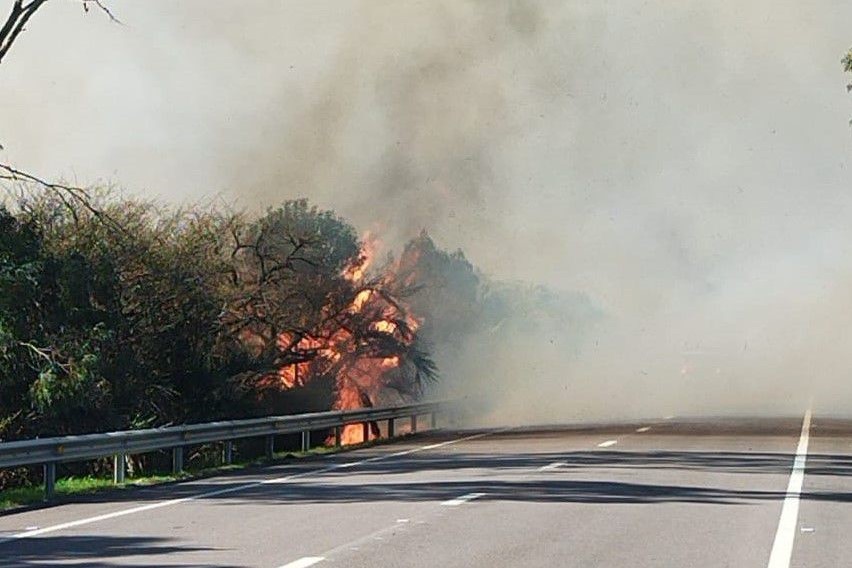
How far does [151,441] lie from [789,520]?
10212 mm

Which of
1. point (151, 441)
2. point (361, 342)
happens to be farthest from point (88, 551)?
point (361, 342)

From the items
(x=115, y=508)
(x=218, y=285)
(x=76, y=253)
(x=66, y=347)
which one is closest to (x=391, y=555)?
(x=115, y=508)

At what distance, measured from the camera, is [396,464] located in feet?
81.6

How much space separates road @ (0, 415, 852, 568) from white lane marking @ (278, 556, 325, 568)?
0.9 inches

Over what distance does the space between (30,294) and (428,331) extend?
110 ft

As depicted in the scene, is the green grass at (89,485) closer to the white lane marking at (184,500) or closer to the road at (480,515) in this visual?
the road at (480,515)

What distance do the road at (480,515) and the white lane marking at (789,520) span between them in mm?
24

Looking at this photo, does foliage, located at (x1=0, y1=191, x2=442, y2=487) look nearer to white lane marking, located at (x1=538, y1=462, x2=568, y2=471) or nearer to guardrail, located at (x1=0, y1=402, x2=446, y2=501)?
guardrail, located at (x1=0, y1=402, x2=446, y2=501)

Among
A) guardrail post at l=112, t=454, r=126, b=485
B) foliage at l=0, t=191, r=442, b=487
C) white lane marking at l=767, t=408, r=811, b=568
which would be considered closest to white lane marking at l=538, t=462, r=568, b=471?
white lane marking at l=767, t=408, r=811, b=568

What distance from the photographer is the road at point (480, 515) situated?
12758 mm

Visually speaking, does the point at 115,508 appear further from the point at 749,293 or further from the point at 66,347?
the point at 749,293

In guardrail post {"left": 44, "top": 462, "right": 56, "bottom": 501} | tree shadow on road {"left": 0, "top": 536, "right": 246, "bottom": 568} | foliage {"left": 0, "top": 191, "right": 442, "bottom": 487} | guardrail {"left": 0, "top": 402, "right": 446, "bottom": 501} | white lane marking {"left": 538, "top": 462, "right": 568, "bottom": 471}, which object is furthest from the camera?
foliage {"left": 0, "top": 191, "right": 442, "bottom": 487}

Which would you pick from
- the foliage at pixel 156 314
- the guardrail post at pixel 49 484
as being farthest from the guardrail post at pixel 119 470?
the foliage at pixel 156 314

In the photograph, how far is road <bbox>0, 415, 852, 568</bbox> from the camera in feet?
41.9
